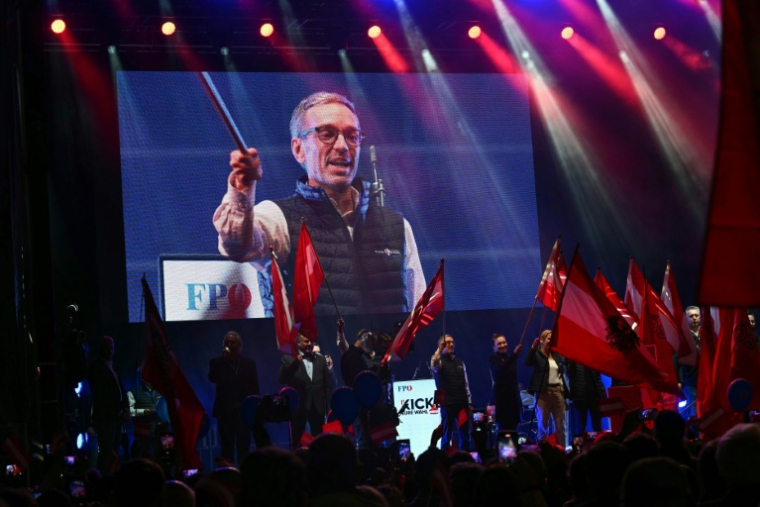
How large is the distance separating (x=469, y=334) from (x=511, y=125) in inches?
140

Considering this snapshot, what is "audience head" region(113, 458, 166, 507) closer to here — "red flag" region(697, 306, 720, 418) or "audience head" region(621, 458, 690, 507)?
"audience head" region(621, 458, 690, 507)

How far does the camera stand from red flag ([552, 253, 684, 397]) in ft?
29.1

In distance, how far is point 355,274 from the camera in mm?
16469

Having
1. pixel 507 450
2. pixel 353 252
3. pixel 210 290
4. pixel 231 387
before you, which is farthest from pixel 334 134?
pixel 507 450

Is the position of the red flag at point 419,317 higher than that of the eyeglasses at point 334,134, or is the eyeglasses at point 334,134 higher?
the eyeglasses at point 334,134

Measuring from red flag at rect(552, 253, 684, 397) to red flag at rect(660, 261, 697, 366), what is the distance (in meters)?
2.78

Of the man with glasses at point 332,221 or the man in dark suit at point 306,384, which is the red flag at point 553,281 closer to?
the man in dark suit at point 306,384

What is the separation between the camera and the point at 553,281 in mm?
11242

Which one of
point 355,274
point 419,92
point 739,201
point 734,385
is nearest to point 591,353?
point 734,385

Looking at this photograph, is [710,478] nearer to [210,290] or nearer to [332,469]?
[332,469]

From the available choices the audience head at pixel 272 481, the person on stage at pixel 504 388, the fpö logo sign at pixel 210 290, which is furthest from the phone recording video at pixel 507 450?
the fpö logo sign at pixel 210 290

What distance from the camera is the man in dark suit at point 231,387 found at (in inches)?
499

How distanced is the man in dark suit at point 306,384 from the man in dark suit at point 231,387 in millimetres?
763

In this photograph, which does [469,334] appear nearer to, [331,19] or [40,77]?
[331,19]
